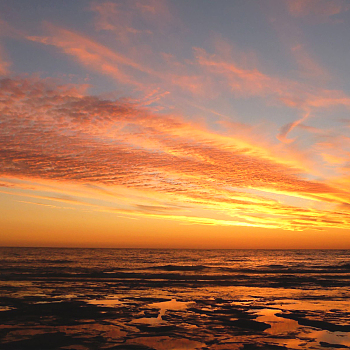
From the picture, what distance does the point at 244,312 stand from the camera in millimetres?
20109

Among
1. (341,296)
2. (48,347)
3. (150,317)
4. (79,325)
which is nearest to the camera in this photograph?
(48,347)

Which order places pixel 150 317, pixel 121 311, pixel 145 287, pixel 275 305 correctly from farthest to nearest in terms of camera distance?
pixel 145 287, pixel 275 305, pixel 121 311, pixel 150 317

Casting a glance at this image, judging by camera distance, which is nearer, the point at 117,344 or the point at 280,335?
the point at 117,344

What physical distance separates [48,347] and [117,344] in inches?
101

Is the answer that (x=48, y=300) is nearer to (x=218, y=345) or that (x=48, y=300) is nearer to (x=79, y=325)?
(x=79, y=325)

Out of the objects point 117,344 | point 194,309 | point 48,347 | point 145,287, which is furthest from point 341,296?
point 48,347

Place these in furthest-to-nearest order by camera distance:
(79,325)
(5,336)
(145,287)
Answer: (145,287) < (79,325) < (5,336)

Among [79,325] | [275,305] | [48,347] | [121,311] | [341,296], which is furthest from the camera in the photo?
[341,296]

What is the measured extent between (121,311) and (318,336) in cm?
1067

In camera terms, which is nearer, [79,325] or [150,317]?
[79,325]

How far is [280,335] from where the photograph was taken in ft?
49.3

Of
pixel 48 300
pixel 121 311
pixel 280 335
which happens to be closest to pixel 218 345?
pixel 280 335

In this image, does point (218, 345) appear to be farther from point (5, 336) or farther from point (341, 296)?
point (341, 296)

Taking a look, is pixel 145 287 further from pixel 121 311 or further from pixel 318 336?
pixel 318 336
